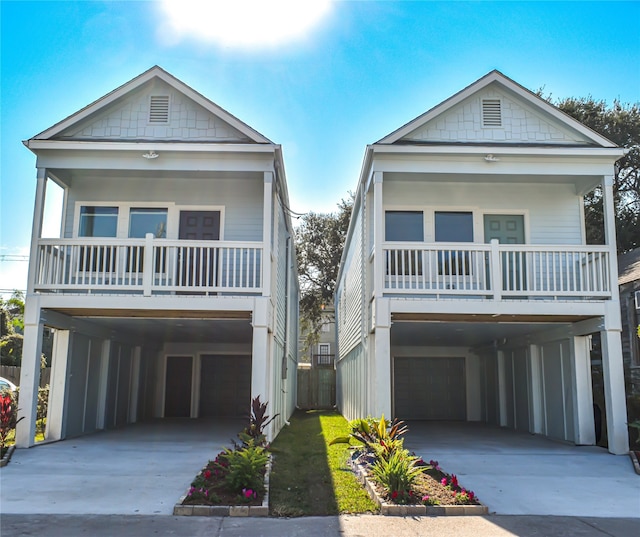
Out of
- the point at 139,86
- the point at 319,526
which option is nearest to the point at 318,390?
the point at 139,86

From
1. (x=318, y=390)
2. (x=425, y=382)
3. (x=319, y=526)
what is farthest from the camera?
(x=318, y=390)

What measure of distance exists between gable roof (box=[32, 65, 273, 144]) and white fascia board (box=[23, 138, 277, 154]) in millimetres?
201

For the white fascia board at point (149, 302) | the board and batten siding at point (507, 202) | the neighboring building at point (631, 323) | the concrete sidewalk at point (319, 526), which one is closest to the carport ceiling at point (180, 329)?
the white fascia board at point (149, 302)

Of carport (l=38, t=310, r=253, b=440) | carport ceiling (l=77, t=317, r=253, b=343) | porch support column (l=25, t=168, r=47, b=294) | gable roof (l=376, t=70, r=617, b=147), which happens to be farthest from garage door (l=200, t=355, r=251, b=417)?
gable roof (l=376, t=70, r=617, b=147)

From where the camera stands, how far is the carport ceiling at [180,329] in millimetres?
12351

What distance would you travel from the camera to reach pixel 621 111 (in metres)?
27.3

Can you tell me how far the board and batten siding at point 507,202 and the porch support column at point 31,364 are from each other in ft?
24.9

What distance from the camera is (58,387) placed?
1187 centimetres

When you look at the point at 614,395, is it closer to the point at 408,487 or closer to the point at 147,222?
the point at 408,487

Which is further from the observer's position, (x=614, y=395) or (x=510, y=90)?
(x=510, y=90)

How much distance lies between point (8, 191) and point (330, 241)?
24.7 meters

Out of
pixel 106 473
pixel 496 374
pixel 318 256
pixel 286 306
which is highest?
pixel 318 256

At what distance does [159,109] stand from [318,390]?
1754 cm

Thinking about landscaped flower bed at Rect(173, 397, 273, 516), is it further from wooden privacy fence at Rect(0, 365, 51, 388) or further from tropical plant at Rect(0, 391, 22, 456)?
wooden privacy fence at Rect(0, 365, 51, 388)
